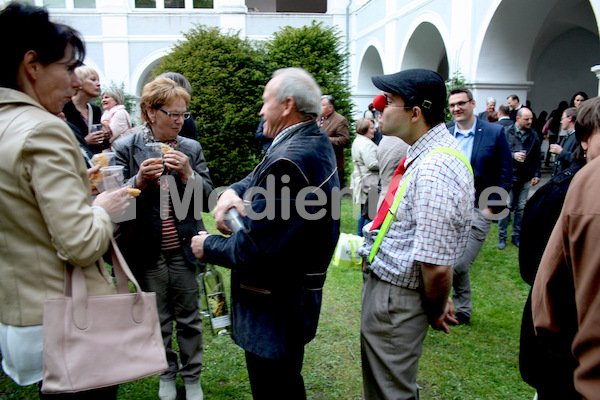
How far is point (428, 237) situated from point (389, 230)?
275 mm

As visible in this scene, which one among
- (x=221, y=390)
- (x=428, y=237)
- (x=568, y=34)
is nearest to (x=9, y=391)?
(x=221, y=390)

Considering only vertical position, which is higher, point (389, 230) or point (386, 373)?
point (389, 230)

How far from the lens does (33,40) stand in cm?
159

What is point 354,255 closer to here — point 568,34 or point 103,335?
point 103,335

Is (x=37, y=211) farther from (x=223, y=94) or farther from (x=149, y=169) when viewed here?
(x=223, y=94)

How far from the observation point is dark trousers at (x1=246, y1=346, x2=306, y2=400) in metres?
2.19

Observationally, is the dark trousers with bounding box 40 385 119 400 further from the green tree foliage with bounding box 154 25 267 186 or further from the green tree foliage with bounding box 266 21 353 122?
the green tree foliage with bounding box 266 21 353 122

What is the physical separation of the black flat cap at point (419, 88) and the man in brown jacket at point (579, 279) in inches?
40.2

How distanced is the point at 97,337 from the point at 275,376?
927 mm

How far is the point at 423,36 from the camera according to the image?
13.7 meters

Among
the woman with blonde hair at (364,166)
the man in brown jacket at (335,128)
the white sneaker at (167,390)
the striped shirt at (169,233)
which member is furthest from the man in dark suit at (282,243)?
the man in brown jacket at (335,128)

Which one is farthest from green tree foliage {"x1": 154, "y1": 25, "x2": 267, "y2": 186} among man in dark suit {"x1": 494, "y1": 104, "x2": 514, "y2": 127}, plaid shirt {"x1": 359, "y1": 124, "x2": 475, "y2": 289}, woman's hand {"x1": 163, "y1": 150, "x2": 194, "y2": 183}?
plaid shirt {"x1": 359, "y1": 124, "x2": 475, "y2": 289}

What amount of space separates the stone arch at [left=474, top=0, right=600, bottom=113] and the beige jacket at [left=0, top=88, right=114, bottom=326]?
9.81m

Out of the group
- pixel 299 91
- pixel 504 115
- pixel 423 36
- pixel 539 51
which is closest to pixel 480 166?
pixel 299 91
